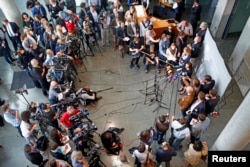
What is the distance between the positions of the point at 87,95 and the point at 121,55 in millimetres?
2149

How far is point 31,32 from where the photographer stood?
24.3ft

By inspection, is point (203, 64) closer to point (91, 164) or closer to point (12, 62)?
point (91, 164)

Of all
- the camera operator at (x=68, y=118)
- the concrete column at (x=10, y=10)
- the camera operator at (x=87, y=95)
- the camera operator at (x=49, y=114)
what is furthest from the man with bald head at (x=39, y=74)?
the concrete column at (x=10, y=10)

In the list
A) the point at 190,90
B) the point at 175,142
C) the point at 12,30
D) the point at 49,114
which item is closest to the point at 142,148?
the point at 175,142

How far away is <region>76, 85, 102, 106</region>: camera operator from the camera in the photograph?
6844 mm

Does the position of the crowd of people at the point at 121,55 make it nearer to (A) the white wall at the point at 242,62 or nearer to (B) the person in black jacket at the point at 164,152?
(B) the person in black jacket at the point at 164,152

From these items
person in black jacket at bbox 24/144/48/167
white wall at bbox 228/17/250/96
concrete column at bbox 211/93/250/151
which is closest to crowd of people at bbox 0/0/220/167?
person in black jacket at bbox 24/144/48/167

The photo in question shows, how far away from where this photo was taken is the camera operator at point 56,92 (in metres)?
6.07

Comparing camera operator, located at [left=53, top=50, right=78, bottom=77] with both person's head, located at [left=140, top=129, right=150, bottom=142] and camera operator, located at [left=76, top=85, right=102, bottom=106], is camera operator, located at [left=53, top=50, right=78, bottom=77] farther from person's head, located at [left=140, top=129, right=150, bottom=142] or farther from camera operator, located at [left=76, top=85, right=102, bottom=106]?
person's head, located at [left=140, top=129, right=150, bottom=142]

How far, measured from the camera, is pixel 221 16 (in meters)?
8.15

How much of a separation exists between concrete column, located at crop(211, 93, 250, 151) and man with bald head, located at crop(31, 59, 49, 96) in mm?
4680

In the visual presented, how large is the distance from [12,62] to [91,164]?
185 inches

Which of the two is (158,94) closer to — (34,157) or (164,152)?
(164,152)

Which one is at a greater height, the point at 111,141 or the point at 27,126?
the point at 27,126
